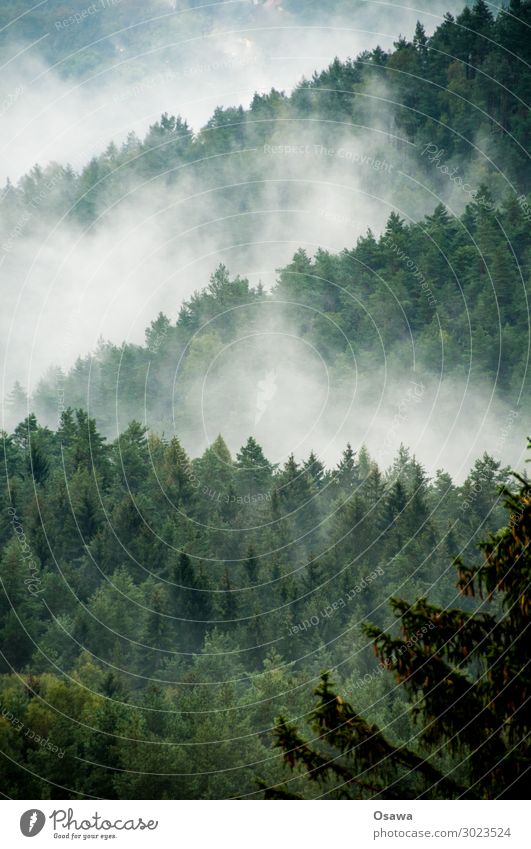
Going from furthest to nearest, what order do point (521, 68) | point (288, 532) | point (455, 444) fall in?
point (521, 68)
point (455, 444)
point (288, 532)

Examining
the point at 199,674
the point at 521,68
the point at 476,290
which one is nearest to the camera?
the point at 199,674

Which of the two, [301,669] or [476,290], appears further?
[476,290]

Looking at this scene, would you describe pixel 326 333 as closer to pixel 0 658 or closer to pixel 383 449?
pixel 383 449

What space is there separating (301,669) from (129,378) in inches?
3303

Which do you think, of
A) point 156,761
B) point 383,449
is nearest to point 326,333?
point 383,449

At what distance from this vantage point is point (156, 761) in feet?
215
